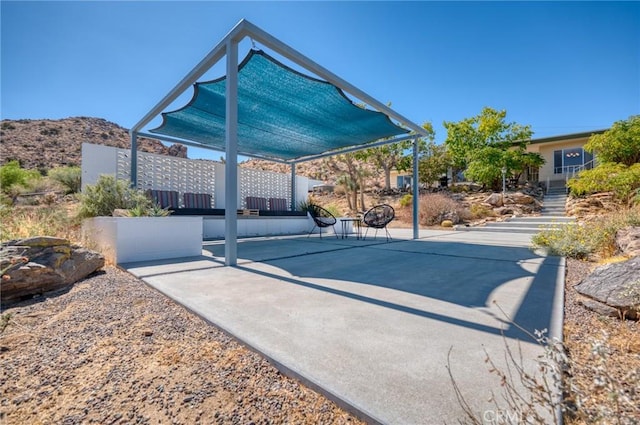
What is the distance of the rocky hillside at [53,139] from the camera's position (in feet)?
66.5

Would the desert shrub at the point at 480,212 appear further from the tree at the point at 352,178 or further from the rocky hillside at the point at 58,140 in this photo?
the rocky hillside at the point at 58,140

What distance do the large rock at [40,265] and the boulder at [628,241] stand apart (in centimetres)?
607

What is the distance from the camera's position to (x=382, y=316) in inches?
77.8

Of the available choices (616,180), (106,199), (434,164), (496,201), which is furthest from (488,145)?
(106,199)

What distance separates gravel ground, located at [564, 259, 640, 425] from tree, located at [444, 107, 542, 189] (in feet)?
47.6

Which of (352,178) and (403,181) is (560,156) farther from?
(352,178)

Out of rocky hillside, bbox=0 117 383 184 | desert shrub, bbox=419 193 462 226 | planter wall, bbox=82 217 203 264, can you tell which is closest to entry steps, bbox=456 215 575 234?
desert shrub, bbox=419 193 462 226

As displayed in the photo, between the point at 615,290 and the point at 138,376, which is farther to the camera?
the point at 615,290

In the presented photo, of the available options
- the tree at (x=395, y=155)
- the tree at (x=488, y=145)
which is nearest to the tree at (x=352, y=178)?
the tree at (x=395, y=155)

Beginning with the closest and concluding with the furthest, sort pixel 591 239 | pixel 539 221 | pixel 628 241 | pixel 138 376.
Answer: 1. pixel 138 376
2. pixel 628 241
3. pixel 591 239
4. pixel 539 221

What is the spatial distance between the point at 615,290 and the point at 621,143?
14536mm

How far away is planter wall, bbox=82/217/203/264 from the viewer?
3.87 meters

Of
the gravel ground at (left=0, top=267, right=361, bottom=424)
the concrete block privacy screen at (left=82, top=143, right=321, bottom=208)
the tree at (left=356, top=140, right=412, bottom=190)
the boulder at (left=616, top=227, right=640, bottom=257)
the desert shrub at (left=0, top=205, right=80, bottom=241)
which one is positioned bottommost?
the gravel ground at (left=0, top=267, right=361, bottom=424)

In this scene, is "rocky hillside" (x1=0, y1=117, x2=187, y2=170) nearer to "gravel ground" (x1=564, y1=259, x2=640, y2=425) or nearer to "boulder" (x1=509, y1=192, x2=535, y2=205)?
"gravel ground" (x1=564, y1=259, x2=640, y2=425)
